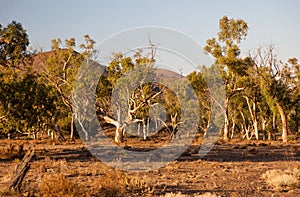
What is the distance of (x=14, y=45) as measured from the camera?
2064 cm

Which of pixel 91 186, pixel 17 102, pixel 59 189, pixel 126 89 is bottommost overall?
pixel 91 186

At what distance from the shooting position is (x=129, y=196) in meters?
10.6

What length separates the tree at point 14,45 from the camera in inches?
800

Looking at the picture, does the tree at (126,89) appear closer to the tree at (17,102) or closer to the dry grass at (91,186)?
the tree at (17,102)

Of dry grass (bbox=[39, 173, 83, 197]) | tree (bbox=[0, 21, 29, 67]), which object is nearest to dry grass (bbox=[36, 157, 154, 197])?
dry grass (bbox=[39, 173, 83, 197])

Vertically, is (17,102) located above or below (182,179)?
above

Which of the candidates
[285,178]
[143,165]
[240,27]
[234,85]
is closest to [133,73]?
[234,85]

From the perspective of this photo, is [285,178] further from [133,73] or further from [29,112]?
[133,73]

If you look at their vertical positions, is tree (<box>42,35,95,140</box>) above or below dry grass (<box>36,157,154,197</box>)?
above

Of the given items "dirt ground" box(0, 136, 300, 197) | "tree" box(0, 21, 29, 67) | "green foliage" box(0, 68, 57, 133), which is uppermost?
"tree" box(0, 21, 29, 67)

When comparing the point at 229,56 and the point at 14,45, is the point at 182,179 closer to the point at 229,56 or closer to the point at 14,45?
the point at 14,45

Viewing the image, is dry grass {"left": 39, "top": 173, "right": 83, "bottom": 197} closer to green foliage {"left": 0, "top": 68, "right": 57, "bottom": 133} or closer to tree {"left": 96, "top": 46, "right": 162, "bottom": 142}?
green foliage {"left": 0, "top": 68, "right": 57, "bottom": 133}

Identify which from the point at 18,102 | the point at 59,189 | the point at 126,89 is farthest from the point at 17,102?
the point at 126,89

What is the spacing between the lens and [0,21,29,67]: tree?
66.7 ft
